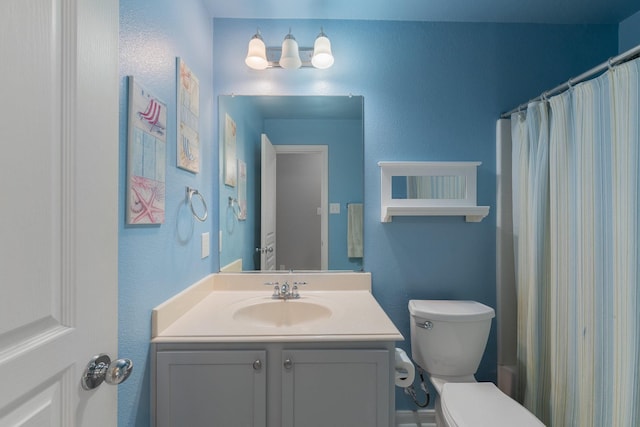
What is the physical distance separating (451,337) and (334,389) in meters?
0.75

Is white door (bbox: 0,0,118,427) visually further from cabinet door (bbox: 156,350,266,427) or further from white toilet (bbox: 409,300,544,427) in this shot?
white toilet (bbox: 409,300,544,427)

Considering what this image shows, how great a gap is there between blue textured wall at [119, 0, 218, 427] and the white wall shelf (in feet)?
3.21

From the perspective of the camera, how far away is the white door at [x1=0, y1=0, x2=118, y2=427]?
440 millimetres

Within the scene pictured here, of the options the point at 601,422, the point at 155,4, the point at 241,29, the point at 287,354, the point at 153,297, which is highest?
the point at 241,29

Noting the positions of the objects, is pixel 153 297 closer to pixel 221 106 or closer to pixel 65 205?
pixel 65 205

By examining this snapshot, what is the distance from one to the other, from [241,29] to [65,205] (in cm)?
159

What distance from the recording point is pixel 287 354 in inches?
42.9

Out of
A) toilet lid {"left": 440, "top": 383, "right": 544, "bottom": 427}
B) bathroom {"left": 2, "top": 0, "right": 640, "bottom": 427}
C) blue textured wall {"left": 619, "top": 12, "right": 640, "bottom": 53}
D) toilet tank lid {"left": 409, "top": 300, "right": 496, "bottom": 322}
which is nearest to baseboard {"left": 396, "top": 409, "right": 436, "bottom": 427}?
bathroom {"left": 2, "top": 0, "right": 640, "bottom": 427}

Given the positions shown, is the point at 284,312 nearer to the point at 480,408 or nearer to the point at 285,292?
the point at 285,292

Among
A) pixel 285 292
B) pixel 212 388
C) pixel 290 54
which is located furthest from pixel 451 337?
pixel 290 54

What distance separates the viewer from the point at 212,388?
107 centimetres

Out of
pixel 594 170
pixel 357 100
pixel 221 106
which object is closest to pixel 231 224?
pixel 221 106

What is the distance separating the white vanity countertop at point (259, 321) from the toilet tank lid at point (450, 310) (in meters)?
0.26

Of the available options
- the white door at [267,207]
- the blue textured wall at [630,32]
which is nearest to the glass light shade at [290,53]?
the white door at [267,207]
